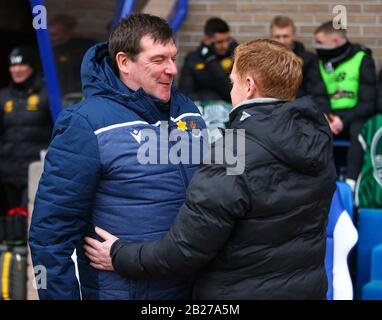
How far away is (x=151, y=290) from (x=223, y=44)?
141 inches

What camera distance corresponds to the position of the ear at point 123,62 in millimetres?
2676

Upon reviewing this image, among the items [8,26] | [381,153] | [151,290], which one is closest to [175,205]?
[151,290]

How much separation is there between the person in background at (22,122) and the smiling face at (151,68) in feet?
11.0

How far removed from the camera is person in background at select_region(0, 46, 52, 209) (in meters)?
5.93

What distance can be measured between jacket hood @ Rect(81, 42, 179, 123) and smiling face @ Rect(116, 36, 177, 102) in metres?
0.03

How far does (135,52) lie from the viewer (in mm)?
2648

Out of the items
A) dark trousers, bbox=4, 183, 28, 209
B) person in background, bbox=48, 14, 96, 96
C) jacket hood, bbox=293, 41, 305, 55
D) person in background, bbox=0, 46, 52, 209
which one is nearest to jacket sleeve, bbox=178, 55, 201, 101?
jacket hood, bbox=293, 41, 305, 55

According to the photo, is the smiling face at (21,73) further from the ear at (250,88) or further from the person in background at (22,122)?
the ear at (250,88)

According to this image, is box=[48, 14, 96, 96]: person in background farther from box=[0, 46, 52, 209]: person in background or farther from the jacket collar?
the jacket collar

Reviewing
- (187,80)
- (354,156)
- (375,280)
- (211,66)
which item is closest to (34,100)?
(187,80)

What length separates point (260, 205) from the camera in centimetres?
232

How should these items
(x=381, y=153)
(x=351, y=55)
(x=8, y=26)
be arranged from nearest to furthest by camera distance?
(x=381, y=153), (x=351, y=55), (x=8, y=26)

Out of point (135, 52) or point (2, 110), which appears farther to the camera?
point (2, 110)
